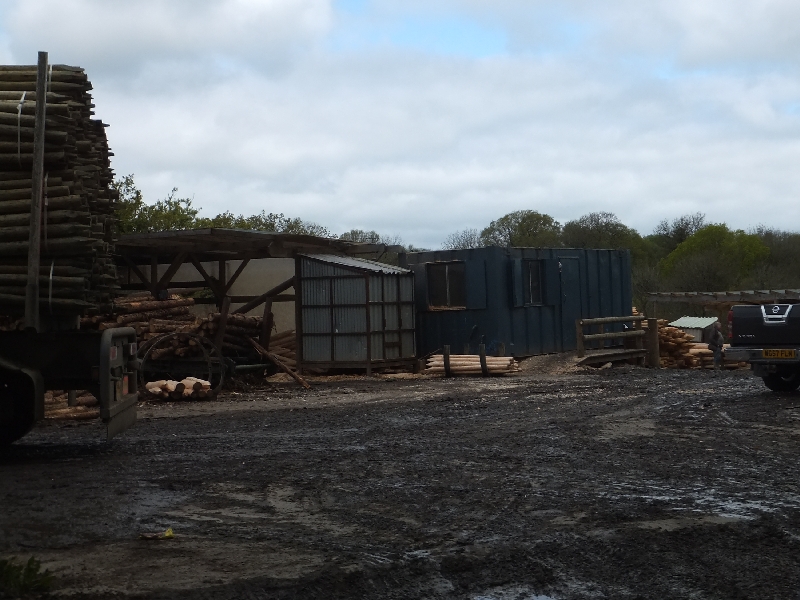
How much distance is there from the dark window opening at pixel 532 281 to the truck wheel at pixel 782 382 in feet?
31.5

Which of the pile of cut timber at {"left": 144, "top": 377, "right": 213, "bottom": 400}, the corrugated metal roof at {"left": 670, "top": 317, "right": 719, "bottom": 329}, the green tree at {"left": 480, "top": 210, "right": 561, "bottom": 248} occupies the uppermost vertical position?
the green tree at {"left": 480, "top": 210, "right": 561, "bottom": 248}

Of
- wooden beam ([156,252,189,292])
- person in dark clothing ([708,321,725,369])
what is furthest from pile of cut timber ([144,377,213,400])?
person in dark clothing ([708,321,725,369])

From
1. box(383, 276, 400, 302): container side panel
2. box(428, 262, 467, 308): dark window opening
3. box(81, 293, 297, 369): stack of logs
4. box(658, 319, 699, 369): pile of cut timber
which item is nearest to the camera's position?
box(81, 293, 297, 369): stack of logs

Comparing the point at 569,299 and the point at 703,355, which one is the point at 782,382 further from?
the point at 703,355

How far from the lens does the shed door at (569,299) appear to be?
2777 centimetres

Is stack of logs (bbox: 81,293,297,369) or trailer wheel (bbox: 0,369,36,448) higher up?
stack of logs (bbox: 81,293,297,369)

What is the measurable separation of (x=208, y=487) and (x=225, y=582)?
3.30 m

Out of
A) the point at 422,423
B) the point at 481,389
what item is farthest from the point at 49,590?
the point at 481,389

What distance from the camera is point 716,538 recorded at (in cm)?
655

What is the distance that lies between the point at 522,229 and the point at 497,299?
49916 millimetres

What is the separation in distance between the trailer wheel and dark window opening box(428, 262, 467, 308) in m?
16.3

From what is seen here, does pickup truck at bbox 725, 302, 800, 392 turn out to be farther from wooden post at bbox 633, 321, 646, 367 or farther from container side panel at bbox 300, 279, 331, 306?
container side panel at bbox 300, 279, 331, 306

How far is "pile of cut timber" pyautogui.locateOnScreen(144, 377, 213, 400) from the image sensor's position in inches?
725

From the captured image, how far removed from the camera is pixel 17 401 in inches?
414
